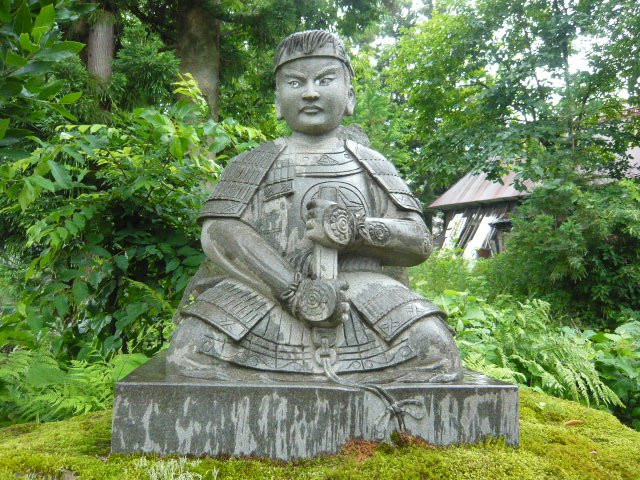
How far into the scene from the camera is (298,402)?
226 cm

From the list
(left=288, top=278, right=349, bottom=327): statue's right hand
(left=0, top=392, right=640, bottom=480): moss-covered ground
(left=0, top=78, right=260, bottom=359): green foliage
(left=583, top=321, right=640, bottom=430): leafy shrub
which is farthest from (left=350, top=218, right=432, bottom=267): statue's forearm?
(left=583, top=321, right=640, bottom=430): leafy shrub

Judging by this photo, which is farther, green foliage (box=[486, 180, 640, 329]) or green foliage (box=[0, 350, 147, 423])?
green foliage (box=[486, 180, 640, 329])

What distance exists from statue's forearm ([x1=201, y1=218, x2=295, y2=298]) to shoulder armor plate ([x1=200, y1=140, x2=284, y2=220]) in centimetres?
6

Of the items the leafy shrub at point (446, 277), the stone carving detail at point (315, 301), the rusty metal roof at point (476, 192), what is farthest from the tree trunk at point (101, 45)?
the rusty metal roof at point (476, 192)

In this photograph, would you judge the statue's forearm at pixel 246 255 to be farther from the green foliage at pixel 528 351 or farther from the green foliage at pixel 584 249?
the green foliage at pixel 584 249

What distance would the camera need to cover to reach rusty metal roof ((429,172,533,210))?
1444 centimetres

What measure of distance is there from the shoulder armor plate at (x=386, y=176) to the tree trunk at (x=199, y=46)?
11.9 ft

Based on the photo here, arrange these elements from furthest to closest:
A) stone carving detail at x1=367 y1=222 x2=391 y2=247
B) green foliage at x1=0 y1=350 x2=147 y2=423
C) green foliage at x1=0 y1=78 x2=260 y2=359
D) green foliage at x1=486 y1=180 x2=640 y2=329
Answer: green foliage at x1=486 y1=180 x2=640 y2=329
green foliage at x1=0 y1=78 x2=260 y2=359
green foliage at x1=0 y1=350 x2=147 y2=423
stone carving detail at x1=367 y1=222 x2=391 y2=247

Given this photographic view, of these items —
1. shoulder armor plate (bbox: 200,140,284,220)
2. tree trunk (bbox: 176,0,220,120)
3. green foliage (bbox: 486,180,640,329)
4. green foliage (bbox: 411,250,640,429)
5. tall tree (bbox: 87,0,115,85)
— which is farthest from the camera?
green foliage (bbox: 486,180,640,329)

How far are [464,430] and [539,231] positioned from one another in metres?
5.90

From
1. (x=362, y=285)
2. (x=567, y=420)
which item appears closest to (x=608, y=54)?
(x=567, y=420)

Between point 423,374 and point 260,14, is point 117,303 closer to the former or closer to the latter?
point 423,374

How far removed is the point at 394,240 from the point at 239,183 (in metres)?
0.86

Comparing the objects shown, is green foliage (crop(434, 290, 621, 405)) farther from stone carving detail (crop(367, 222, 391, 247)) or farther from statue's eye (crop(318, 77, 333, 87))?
statue's eye (crop(318, 77, 333, 87))
